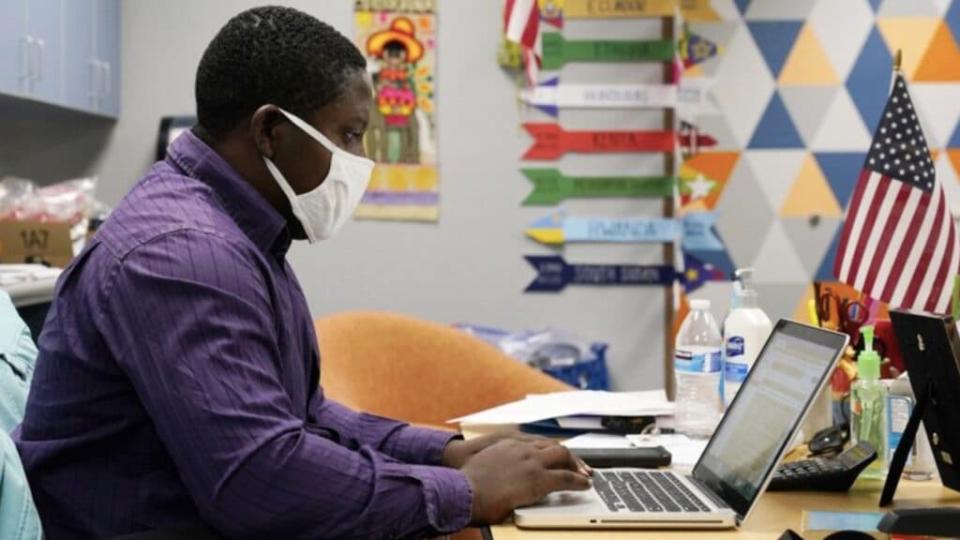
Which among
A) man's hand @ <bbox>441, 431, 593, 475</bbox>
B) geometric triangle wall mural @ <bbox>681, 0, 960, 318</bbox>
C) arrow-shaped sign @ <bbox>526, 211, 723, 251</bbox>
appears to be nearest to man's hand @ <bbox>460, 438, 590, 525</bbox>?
man's hand @ <bbox>441, 431, 593, 475</bbox>

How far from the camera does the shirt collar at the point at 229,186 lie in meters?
1.44

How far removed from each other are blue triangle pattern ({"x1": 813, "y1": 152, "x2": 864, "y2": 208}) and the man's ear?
3048 mm

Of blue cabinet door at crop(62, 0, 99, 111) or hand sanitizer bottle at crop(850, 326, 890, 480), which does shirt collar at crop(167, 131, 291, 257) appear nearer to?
hand sanitizer bottle at crop(850, 326, 890, 480)

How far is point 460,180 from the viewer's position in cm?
413

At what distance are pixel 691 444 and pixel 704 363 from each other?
0.20m

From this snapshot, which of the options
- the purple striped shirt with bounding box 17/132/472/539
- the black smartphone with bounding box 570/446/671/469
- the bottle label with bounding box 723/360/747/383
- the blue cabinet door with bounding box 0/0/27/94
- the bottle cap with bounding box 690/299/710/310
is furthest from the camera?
the blue cabinet door with bounding box 0/0/27/94

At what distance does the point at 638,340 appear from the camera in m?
4.16

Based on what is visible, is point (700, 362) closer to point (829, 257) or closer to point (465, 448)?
point (465, 448)

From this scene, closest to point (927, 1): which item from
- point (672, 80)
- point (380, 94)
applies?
point (672, 80)

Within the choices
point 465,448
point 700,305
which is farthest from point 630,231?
point 465,448

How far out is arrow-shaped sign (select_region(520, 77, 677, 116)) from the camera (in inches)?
161

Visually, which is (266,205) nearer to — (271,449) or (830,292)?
(271,449)

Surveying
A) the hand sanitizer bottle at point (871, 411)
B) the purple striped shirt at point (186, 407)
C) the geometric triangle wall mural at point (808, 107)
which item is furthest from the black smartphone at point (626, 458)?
the geometric triangle wall mural at point (808, 107)

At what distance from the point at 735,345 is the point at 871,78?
8.20 feet
